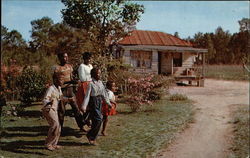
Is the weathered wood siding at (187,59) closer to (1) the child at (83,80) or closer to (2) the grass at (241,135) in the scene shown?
(2) the grass at (241,135)

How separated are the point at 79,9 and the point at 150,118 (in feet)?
14.1

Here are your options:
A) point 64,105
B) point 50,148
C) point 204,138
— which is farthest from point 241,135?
point 50,148

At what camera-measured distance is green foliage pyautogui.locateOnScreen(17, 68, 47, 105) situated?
1116 centimetres

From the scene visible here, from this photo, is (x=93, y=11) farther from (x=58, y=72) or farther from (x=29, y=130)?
(x=29, y=130)

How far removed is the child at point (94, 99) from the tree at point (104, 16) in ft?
4.92

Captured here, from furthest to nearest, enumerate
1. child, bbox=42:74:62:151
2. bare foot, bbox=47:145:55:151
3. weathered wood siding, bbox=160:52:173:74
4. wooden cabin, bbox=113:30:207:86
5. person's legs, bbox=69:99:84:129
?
weathered wood siding, bbox=160:52:173:74, wooden cabin, bbox=113:30:207:86, person's legs, bbox=69:99:84:129, bare foot, bbox=47:145:55:151, child, bbox=42:74:62:151

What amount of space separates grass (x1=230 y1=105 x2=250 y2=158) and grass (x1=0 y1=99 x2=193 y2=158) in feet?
4.87

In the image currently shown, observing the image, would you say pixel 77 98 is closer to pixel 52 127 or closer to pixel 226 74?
pixel 52 127

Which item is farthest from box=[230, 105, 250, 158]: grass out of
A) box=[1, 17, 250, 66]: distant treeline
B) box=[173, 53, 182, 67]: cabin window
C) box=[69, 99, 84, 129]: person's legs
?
box=[173, 53, 182, 67]: cabin window

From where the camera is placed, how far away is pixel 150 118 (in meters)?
9.19

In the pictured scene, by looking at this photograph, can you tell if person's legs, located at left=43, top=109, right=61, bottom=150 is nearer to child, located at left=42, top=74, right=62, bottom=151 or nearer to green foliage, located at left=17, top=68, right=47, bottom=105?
child, located at left=42, top=74, right=62, bottom=151

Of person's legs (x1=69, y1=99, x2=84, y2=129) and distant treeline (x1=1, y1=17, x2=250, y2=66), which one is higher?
distant treeline (x1=1, y1=17, x2=250, y2=66)

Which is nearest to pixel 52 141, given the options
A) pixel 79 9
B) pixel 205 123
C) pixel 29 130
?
pixel 29 130

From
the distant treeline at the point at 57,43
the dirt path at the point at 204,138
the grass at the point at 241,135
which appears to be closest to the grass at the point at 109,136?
the dirt path at the point at 204,138
